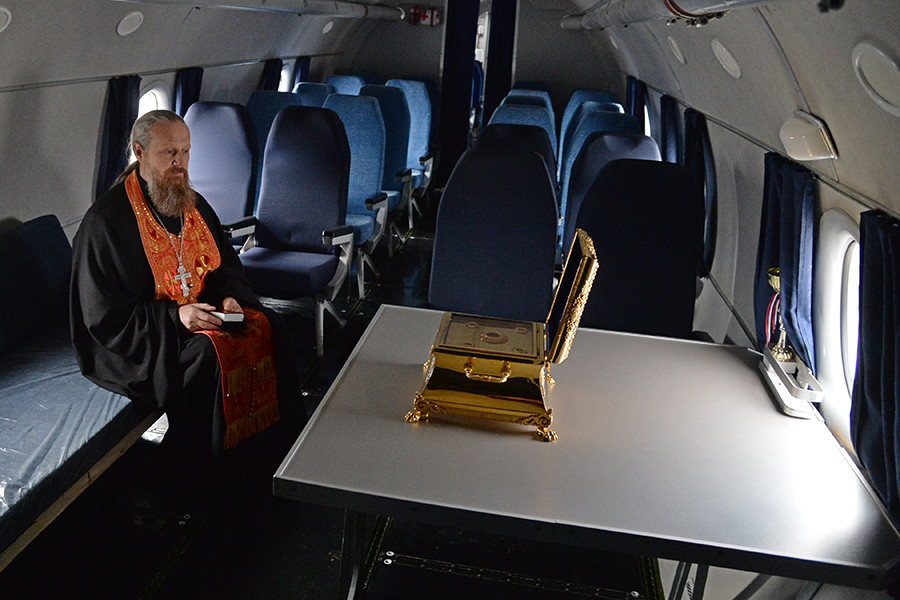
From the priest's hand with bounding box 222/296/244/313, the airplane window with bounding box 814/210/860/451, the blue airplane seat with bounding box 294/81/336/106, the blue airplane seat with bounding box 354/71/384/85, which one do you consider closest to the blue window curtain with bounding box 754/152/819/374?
the airplane window with bounding box 814/210/860/451

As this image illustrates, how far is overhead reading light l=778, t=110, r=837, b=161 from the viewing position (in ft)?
8.90

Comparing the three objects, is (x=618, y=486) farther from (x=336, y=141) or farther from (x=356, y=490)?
(x=336, y=141)

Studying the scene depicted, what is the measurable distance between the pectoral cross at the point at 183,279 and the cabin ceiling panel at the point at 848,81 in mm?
2782

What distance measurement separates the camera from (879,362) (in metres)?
2.35

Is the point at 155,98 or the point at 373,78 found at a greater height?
the point at 373,78

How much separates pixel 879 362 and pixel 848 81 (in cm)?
83

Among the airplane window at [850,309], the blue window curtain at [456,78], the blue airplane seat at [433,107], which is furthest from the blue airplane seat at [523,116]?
the airplane window at [850,309]

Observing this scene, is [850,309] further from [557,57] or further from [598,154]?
[557,57]

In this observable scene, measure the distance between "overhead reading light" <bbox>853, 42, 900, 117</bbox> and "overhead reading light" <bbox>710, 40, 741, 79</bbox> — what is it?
1.66m

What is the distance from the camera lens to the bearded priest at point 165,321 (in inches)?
140

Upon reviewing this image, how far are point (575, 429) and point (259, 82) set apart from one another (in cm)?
847

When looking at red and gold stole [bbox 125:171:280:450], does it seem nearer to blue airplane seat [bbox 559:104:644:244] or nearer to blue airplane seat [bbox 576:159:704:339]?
blue airplane seat [bbox 576:159:704:339]

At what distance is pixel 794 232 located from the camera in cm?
328

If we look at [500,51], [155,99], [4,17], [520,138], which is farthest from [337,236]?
[500,51]
